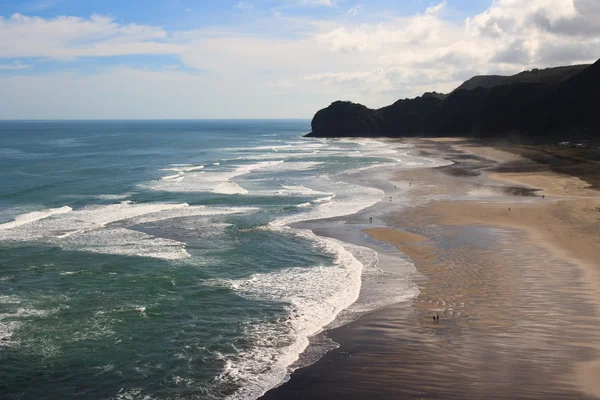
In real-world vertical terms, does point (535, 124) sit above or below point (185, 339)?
above

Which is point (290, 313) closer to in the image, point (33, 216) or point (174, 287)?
point (174, 287)

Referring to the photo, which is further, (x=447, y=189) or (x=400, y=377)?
(x=447, y=189)

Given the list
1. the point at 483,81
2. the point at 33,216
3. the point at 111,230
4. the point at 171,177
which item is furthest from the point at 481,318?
the point at 483,81

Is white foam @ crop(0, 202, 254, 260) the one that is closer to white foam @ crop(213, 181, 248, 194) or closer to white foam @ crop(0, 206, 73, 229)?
white foam @ crop(0, 206, 73, 229)

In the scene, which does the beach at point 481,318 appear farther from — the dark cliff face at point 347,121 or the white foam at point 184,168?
the dark cliff face at point 347,121

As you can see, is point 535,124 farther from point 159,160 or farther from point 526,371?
point 526,371

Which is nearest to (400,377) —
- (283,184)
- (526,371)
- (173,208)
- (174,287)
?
(526,371)
